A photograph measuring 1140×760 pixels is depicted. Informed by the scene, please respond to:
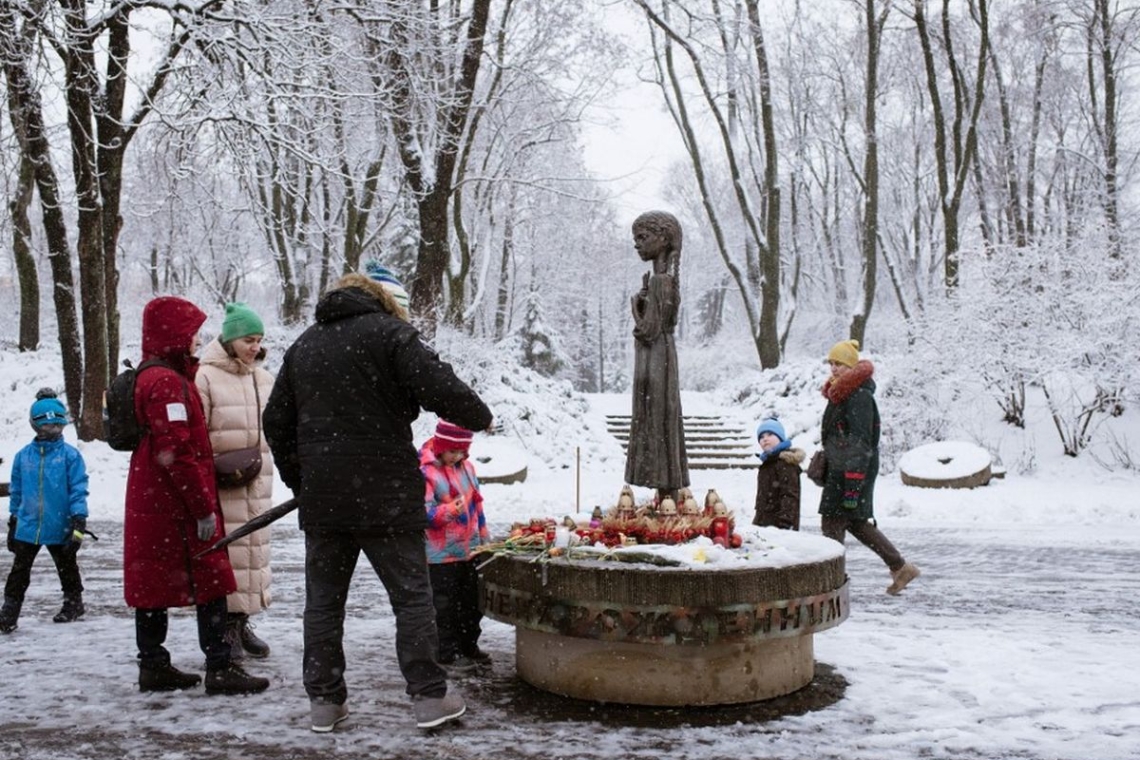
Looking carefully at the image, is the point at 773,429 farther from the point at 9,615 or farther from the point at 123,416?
the point at 9,615

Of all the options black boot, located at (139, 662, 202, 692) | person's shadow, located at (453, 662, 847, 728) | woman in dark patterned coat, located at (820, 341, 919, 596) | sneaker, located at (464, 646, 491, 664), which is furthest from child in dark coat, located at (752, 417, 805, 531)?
black boot, located at (139, 662, 202, 692)

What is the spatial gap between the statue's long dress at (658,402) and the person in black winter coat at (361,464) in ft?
5.34

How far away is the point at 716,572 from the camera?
4770 mm

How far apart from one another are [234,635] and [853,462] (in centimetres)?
447

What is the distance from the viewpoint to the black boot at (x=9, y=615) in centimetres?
658

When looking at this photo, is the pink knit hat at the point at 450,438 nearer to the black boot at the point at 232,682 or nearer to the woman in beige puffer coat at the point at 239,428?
the woman in beige puffer coat at the point at 239,428

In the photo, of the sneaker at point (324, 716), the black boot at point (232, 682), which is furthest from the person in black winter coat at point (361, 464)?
the black boot at point (232, 682)

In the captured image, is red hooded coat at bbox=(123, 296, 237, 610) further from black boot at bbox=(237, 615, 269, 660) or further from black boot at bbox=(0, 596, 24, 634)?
black boot at bbox=(0, 596, 24, 634)

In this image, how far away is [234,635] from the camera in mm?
5453

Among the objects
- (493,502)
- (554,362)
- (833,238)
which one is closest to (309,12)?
(493,502)

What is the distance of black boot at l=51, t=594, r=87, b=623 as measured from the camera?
22.5 feet

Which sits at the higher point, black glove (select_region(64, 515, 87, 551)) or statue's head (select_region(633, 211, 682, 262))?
statue's head (select_region(633, 211, 682, 262))

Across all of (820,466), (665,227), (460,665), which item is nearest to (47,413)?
(460,665)

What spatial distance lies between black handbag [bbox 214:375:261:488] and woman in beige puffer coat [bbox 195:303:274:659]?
57 mm
